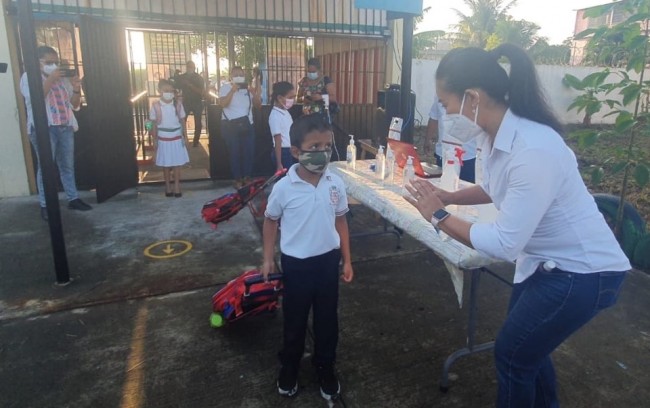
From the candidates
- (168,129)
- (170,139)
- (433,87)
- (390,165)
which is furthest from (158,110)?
(433,87)

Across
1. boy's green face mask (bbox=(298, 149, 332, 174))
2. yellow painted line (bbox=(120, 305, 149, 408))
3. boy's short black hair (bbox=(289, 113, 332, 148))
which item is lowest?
yellow painted line (bbox=(120, 305, 149, 408))

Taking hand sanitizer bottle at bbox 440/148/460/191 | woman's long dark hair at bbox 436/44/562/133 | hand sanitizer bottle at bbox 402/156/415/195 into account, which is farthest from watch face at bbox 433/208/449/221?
hand sanitizer bottle at bbox 402/156/415/195

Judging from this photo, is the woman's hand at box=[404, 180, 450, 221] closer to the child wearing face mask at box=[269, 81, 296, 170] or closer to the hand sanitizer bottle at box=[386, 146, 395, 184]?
the hand sanitizer bottle at box=[386, 146, 395, 184]

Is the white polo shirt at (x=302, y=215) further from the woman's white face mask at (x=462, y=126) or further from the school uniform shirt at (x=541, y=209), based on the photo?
the school uniform shirt at (x=541, y=209)

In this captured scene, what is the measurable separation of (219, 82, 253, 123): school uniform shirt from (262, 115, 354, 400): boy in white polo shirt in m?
4.77

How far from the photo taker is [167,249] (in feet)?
15.6

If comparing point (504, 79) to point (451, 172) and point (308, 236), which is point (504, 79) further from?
point (451, 172)

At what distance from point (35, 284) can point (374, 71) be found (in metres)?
6.46

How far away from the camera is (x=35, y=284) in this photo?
3.94 m

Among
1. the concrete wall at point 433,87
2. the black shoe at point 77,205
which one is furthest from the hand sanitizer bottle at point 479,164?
the concrete wall at point 433,87

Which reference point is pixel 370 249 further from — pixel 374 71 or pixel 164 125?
pixel 374 71

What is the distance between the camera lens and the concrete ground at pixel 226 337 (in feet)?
8.59

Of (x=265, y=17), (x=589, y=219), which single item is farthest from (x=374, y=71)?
(x=589, y=219)

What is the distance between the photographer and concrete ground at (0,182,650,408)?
2.62 m
